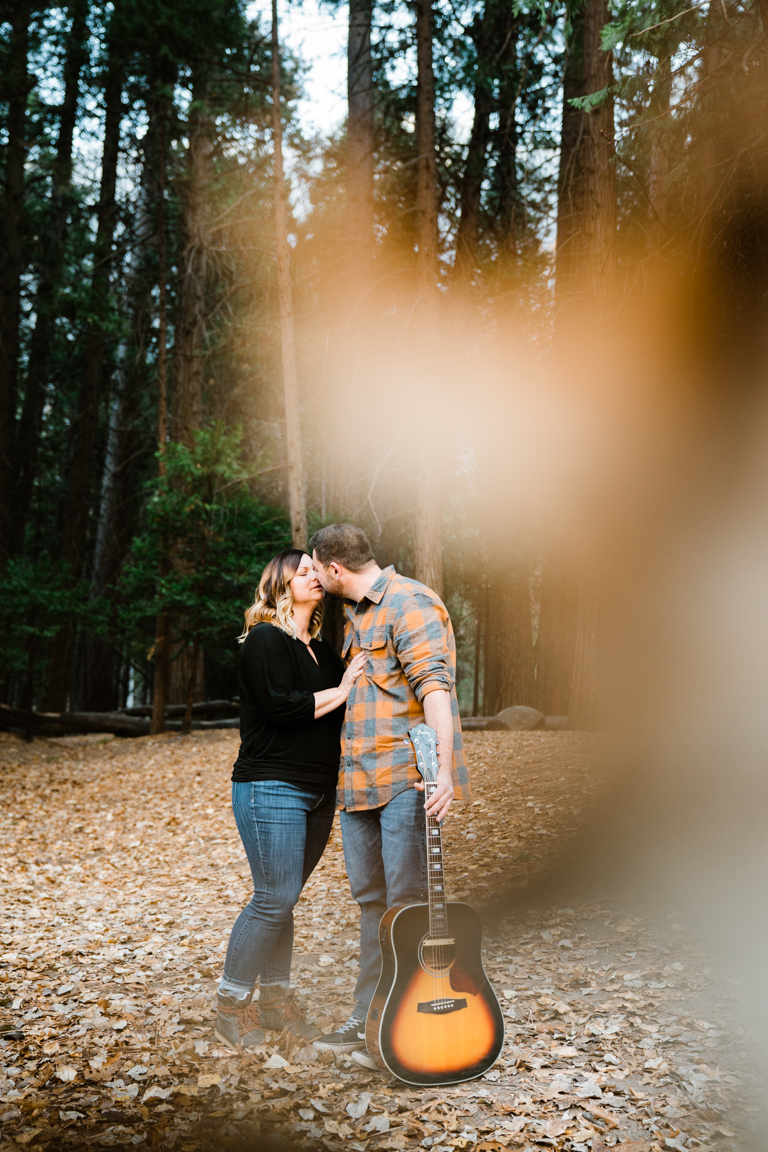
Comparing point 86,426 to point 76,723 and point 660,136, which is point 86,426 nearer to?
point 76,723

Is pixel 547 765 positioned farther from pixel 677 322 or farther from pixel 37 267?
pixel 37 267

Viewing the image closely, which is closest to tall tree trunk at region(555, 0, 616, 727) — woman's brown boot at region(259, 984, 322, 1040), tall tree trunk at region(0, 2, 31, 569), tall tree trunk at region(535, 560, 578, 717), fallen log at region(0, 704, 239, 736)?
tall tree trunk at region(535, 560, 578, 717)

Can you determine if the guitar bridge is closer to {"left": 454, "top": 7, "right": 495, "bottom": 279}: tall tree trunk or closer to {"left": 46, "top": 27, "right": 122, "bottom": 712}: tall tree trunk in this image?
{"left": 454, "top": 7, "right": 495, "bottom": 279}: tall tree trunk

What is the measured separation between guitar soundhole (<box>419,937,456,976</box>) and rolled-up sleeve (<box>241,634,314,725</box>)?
3.18 ft

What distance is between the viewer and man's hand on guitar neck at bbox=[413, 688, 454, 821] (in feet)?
9.96

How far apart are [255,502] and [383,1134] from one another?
10702 mm

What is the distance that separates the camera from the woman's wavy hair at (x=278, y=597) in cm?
344

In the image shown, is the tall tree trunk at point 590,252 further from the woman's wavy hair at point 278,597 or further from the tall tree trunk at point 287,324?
the woman's wavy hair at point 278,597

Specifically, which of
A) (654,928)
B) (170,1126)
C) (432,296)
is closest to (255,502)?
(432,296)

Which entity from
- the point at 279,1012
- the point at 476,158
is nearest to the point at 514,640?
the point at 476,158

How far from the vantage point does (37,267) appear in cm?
1973

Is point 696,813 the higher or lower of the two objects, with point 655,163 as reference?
lower

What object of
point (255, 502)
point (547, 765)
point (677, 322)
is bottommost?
point (547, 765)

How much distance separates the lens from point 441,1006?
2.99m
